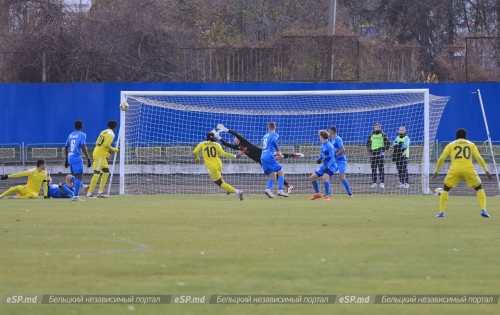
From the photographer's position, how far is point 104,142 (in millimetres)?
20922

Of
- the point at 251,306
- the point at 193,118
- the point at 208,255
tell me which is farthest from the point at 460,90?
the point at 251,306

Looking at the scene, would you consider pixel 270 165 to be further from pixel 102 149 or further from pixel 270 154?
pixel 102 149

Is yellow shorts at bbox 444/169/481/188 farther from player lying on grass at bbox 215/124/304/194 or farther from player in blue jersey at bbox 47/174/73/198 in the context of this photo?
player in blue jersey at bbox 47/174/73/198

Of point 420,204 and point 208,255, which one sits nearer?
point 208,255

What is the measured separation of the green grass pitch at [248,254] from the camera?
7.88m

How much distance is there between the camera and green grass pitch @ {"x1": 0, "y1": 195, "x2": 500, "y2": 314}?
25.9 ft

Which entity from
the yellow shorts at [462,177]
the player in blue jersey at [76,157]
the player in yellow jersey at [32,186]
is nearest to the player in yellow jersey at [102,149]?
the player in blue jersey at [76,157]

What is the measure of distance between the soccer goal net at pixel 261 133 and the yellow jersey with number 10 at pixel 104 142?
2185 millimetres

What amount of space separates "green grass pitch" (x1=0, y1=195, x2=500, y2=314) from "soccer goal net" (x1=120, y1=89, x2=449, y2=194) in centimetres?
882

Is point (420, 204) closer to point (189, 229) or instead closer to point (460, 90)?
point (189, 229)

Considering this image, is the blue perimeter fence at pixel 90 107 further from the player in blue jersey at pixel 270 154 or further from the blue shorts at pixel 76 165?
the player in blue jersey at pixel 270 154

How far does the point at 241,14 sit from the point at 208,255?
33709 millimetres

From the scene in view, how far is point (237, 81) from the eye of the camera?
120 ft

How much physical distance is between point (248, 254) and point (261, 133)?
22.3m
